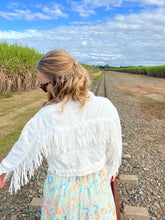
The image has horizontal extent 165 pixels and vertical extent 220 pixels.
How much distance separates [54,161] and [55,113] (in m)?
0.30

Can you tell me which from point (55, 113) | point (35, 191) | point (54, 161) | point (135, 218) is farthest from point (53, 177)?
point (35, 191)

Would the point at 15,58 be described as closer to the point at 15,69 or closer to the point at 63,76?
the point at 15,69

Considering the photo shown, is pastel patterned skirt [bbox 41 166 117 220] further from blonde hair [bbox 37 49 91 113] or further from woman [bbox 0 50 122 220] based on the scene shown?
blonde hair [bbox 37 49 91 113]

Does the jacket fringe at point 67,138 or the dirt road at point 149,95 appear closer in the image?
the jacket fringe at point 67,138

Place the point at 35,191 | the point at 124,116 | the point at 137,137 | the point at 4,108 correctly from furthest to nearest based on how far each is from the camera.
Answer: the point at 4,108 → the point at 124,116 → the point at 137,137 → the point at 35,191

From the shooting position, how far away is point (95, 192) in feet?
3.93

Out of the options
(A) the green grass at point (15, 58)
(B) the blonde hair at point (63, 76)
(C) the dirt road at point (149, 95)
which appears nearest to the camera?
(B) the blonde hair at point (63, 76)

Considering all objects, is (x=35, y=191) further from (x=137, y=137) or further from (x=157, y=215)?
(x=137, y=137)

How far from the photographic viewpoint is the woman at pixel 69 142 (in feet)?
3.77

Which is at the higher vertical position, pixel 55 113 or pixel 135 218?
pixel 55 113

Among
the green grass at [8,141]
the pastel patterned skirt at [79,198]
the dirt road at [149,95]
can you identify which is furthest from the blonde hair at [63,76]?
the dirt road at [149,95]

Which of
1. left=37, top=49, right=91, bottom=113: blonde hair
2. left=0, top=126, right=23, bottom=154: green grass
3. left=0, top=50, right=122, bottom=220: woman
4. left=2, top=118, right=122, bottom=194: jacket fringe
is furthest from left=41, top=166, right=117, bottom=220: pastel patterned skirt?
left=0, top=126, right=23, bottom=154: green grass

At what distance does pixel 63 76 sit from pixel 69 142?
379 millimetres

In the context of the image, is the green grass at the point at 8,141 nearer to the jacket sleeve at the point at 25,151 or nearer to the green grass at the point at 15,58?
the jacket sleeve at the point at 25,151
